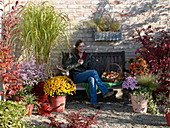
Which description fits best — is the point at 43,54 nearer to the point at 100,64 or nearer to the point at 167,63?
the point at 100,64

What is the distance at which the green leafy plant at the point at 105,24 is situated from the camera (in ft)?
16.1

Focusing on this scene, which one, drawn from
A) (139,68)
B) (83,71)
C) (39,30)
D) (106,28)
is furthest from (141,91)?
(39,30)

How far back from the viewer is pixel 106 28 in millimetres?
4941

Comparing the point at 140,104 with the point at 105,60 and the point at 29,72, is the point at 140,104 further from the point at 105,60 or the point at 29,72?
the point at 29,72

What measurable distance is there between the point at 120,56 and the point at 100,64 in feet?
1.38

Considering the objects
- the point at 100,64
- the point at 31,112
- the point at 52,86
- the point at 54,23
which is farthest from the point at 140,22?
the point at 31,112

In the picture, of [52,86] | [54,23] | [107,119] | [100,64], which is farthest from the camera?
[100,64]

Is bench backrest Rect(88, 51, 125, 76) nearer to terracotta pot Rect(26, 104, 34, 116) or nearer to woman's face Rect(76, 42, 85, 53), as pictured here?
woman's face Rect(76, 42, 85, 53)

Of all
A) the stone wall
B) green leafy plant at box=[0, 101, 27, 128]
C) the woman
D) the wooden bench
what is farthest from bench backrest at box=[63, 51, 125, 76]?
green leafy plant at box=[0, 101, 27, 128]

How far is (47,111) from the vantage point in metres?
3.62

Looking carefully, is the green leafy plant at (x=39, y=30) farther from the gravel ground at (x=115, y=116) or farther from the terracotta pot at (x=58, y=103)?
the gravel ground at (x=115, y=116)

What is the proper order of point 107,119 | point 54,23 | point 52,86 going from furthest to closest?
point 54,23, point 52,86, point 107,119

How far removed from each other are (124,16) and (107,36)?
62 centimetres

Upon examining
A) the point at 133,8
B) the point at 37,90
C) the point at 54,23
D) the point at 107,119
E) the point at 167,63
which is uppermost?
the point at 133,8
